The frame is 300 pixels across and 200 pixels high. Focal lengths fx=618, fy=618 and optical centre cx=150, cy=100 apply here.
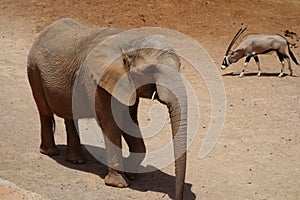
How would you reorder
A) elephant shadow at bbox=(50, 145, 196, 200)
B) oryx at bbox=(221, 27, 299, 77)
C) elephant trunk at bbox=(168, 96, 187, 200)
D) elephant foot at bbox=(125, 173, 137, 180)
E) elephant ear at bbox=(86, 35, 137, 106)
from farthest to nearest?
oryx at bbox=(221, 27, 299, 77) < elephant foot at bbox=(125, 173, 137, 180) < elephant shadow at bbox=(50, 145, 196, 200) < elephant ear at bbox=(86, 35, 137, 106) < elephant trunk at bbox=(168, 96, 187, 200)

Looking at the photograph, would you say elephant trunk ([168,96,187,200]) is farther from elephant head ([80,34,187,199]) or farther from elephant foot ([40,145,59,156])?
elephant foot ([40,145,59,156])

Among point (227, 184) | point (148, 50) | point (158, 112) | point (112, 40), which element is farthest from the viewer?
point (158, 112)

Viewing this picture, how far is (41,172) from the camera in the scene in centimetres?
695

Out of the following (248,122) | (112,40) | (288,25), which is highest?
(112,40)

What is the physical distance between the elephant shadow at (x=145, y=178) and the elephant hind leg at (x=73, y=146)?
65 mm

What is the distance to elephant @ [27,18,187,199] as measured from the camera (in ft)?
18.0

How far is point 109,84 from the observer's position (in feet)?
19.8

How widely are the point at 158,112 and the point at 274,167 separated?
282 cm

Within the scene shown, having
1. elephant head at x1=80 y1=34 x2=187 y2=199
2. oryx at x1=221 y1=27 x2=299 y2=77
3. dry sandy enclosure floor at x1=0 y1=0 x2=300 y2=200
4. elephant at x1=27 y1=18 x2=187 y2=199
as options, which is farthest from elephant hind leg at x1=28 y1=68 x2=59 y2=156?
oryx at x1=221 y1=27 x2=299 y2=77

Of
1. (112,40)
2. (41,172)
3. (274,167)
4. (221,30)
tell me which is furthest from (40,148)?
(221,30)

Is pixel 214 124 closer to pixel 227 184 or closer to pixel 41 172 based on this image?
pixel 227 184

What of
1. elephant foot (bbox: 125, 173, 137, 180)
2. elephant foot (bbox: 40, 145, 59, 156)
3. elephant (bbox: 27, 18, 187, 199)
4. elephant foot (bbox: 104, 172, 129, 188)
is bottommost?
elephant foot (bbox: 40, 145, 59, 156)

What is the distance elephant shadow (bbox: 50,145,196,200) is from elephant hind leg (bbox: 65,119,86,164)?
0.06 meters

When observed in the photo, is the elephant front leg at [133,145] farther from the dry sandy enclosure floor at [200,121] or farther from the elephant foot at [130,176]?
the dry sandy enclosure floor at [200,121]
